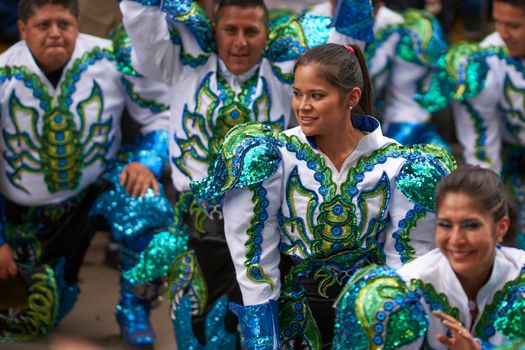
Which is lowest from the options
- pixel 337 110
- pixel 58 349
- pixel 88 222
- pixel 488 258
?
pixel 58 349

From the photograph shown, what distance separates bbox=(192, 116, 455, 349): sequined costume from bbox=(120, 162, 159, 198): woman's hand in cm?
134

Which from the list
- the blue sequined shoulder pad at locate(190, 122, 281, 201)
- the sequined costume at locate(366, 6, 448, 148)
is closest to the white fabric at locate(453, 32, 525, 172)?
the sequined costume at locate(366, 6, 448, 148)

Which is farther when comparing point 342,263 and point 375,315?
point 342,263

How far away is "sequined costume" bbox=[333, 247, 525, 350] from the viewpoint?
11.2 feet

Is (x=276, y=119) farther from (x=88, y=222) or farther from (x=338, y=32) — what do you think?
(x=88, y=222)

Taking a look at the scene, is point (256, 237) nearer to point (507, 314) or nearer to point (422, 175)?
point (422, 175)

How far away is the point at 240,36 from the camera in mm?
4910

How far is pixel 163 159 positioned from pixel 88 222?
0.46 m

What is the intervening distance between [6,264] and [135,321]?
22.6 inches

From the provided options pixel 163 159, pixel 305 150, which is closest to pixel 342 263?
pixel 305 150

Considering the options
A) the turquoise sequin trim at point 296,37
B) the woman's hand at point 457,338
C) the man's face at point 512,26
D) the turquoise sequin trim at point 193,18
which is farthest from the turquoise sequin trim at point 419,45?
the woman's hand at point 457,338

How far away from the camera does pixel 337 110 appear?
3998mm

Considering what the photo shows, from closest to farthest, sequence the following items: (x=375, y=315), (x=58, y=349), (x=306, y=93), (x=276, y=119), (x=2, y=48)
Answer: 1. (x=375, y=315)
2. (x=306, y=93)
3. (x=276, y=119)
4. (x=58, y=349)
5. (x=2, y=48)

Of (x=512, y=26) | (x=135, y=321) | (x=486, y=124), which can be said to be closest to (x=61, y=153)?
(x=135, y=321)
